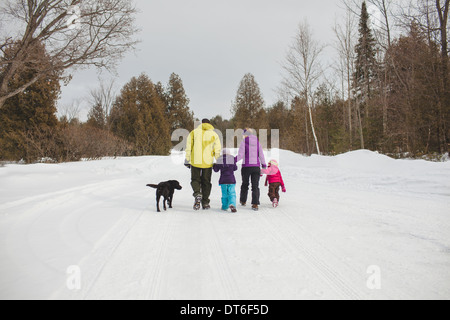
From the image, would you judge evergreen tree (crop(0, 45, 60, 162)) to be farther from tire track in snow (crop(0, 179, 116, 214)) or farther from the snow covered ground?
the snow covered ground

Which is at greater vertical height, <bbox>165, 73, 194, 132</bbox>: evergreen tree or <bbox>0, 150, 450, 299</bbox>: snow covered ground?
<bbox>165, 73, 194, 132</bbox>: evergreen tree

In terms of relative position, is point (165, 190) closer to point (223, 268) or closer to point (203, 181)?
point (203, 181)

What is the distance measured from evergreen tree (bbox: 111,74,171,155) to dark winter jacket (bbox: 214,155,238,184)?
23.8 m

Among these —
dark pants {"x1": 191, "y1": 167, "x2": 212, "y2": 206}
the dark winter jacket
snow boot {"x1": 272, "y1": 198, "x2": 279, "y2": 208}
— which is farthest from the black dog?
snow boot {"x1": 272, "y1": 198, "x2": 279, "y2": 208}

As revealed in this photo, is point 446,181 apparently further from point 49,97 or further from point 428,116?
point 49,97

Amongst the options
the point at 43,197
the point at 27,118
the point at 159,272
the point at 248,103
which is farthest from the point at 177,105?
the point at 159,272

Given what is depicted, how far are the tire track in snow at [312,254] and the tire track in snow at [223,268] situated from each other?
90cm

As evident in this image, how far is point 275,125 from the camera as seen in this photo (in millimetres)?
52406

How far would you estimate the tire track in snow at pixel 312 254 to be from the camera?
2.44m

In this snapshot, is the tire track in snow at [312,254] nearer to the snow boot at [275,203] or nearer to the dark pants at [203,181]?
the snow boot at [275,203]

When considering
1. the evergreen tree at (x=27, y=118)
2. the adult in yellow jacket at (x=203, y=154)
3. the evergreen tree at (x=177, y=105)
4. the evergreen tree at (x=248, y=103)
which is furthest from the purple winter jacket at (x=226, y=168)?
the evergreen tree at (x=177, y=105)

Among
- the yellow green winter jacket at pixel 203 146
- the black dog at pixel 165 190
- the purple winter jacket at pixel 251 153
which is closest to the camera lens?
the black dog at pixel 165 190

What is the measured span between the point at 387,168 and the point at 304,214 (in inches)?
296

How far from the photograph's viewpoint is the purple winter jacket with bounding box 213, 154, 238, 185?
5941mm
